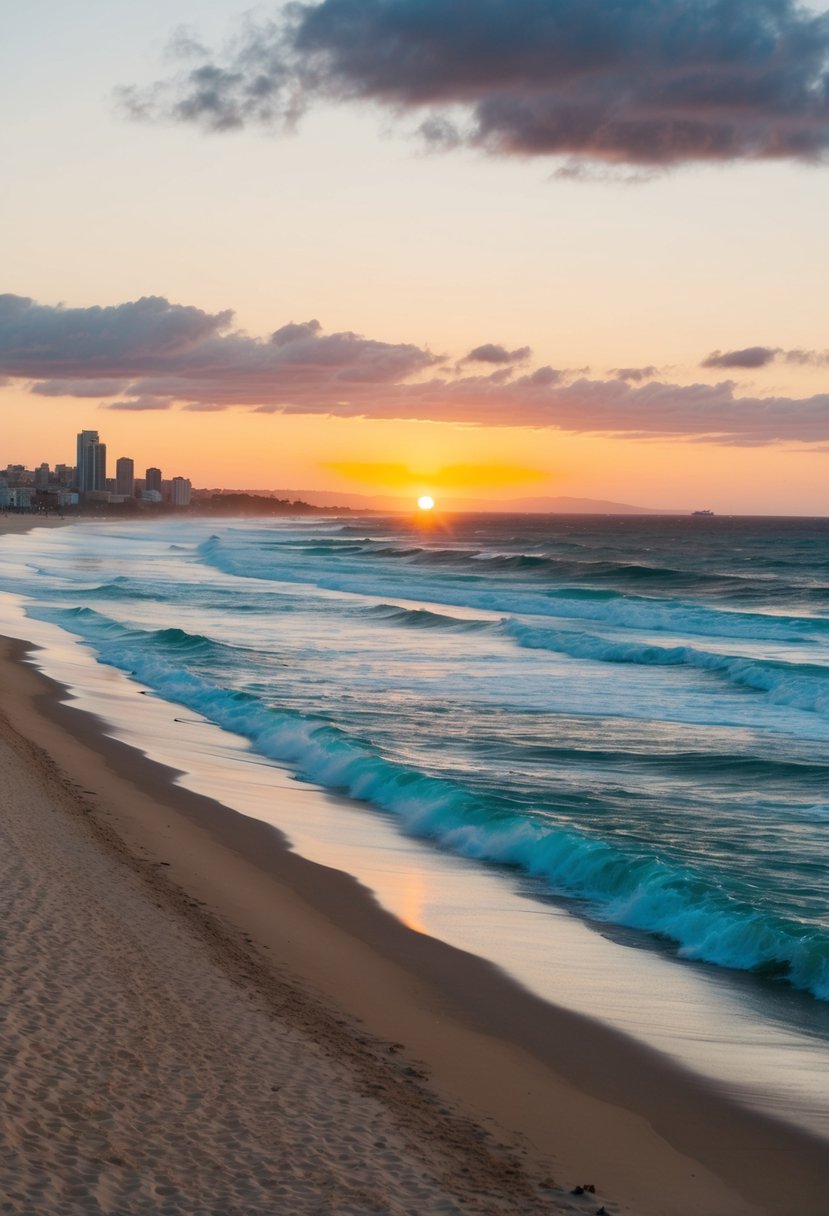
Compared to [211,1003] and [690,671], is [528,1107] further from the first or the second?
[690,671]

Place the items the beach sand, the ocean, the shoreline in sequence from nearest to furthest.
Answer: the beach sand, the shoreline, the ocean

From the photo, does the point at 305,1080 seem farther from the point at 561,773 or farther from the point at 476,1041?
the point at 561,773

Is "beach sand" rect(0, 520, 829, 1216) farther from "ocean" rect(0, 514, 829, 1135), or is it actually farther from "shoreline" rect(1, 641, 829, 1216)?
"ocean" rect(0, 514, 829, 1135)

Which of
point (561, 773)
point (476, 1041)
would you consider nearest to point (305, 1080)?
point (476, 1041)

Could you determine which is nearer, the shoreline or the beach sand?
the beach sand

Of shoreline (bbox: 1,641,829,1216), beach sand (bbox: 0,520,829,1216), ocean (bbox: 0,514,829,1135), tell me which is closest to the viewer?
beach sand (bbox: 0,520,829,1216)

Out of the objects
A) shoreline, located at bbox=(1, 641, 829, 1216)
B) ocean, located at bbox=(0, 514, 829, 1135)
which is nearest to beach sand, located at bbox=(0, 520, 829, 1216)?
shoreline, located at bbox=(1, 641, 829, 1216)

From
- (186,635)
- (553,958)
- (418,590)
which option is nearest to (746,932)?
(553,958)
